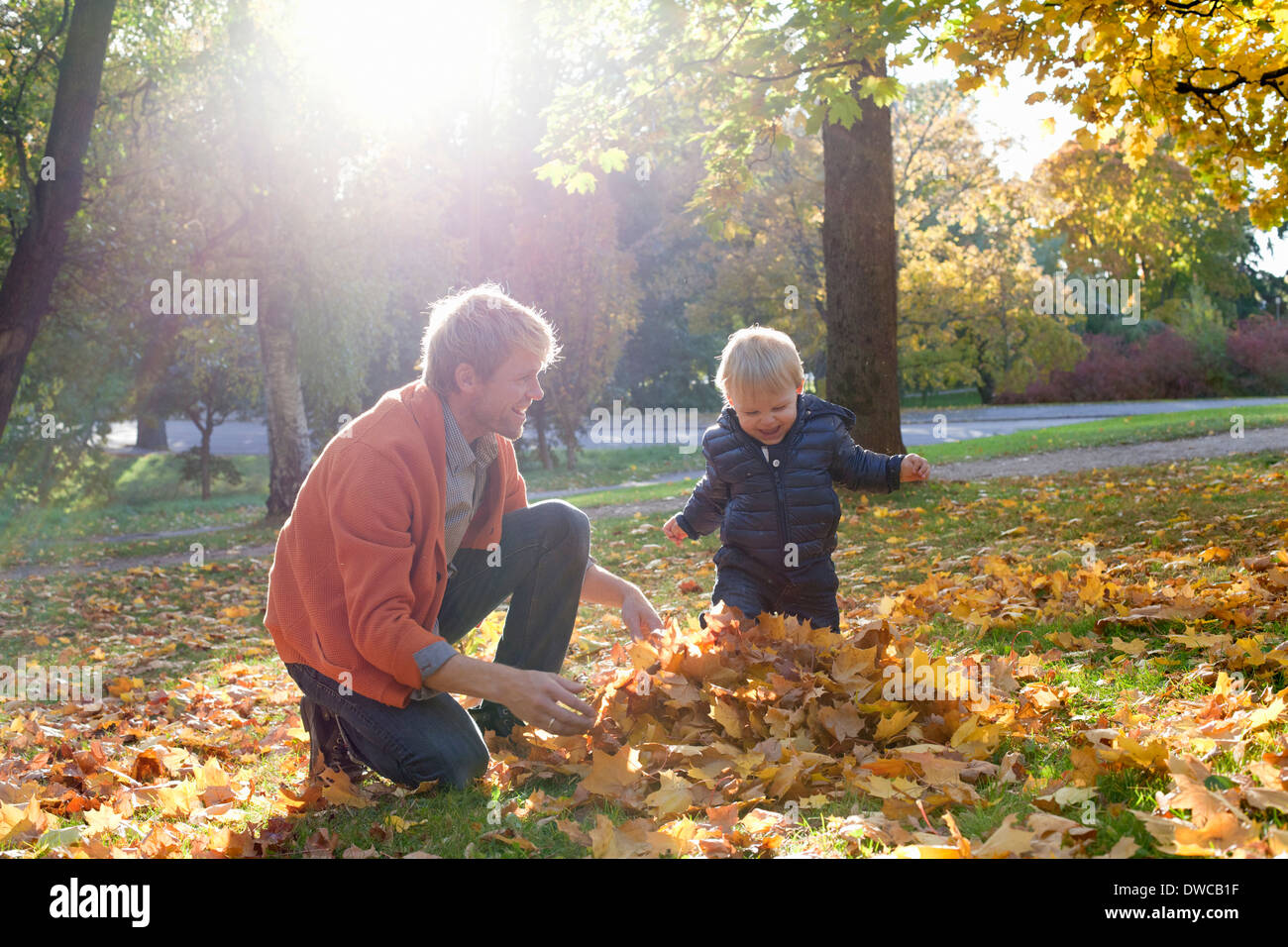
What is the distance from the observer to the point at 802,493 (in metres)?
4.25

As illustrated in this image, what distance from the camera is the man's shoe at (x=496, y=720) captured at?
12.1 ft

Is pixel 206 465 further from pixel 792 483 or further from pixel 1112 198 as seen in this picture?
pixel 792 483

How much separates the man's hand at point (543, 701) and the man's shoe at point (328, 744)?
0.81 meters

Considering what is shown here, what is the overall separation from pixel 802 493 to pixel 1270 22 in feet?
14.8

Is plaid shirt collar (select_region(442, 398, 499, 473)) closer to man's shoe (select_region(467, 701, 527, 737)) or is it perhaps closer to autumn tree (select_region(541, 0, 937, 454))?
man's shoe (select_region(467, 701, 527, 737))

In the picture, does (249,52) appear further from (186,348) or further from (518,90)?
(518,90)

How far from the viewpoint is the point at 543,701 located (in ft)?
9.39

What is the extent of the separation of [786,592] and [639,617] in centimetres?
91

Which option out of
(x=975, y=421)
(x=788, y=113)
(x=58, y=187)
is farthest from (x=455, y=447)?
(x=975, y=421)

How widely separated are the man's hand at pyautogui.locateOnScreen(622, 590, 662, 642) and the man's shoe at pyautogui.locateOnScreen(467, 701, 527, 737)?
518 mm

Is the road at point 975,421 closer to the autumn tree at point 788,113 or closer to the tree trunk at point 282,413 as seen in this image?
the tree trunk at point 282,413

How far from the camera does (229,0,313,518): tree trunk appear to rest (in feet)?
46.7

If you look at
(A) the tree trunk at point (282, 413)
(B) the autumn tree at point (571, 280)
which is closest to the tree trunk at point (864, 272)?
(A) the tree trunk at point (282, 413)
